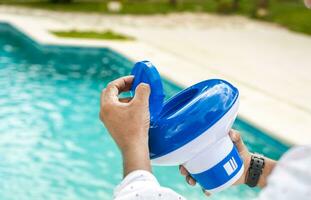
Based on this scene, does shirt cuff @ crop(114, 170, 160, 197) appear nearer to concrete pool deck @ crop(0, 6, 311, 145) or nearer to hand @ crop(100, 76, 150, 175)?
hand @ crop(100, 76, 150, 175)

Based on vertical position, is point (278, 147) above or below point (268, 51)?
above

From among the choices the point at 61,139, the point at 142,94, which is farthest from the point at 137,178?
the point at 61,139

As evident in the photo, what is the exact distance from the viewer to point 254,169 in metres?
1.25

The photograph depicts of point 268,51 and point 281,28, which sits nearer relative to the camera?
point 268,51

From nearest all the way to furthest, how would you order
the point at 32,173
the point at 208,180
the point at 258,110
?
the point at 208,180
the point at 32,173
the point at 258,110

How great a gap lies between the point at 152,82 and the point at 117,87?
0.06 m

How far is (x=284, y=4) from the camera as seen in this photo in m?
19.9

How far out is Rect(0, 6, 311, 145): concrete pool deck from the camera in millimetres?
5969

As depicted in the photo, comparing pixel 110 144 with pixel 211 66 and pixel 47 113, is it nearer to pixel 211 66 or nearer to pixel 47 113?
pixel 47 113

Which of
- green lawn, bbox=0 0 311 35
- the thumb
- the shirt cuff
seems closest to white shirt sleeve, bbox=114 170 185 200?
the shirt cuff

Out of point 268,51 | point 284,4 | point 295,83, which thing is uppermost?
point 295,83

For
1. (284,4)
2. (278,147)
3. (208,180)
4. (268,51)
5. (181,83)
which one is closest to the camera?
(208,180)

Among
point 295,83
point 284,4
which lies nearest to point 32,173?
point 295,83

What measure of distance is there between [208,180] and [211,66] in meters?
7.51
